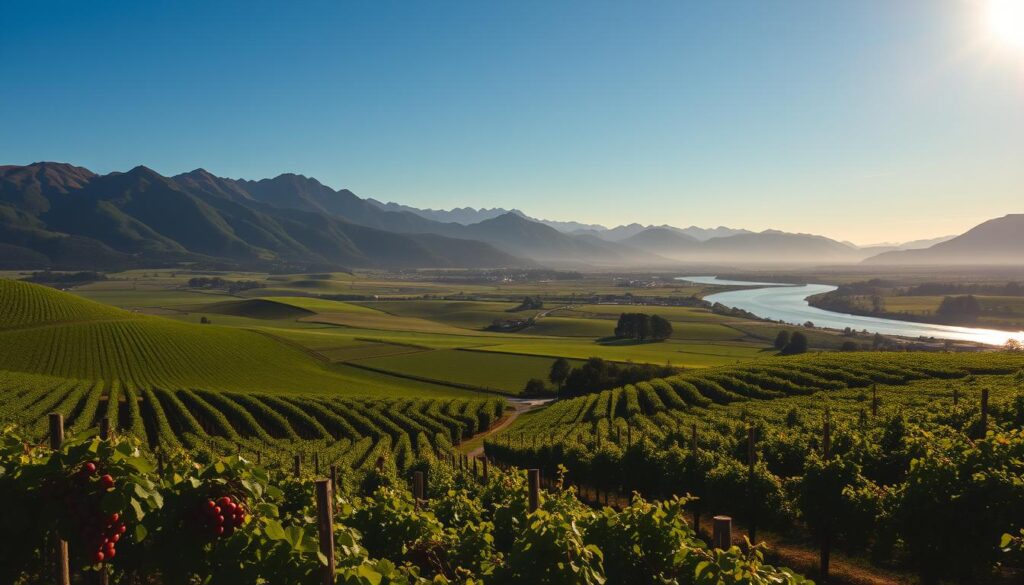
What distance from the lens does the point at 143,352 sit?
63.1 meters

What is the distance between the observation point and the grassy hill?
55.8 metres

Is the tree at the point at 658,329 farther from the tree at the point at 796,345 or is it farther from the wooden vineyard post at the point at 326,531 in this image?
the wooden vineyard post at the point at 326,531

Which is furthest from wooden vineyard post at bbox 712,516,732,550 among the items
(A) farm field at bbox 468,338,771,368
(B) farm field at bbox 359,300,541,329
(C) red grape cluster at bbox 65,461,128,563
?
(B) farm field at bbox 359,300,541,329

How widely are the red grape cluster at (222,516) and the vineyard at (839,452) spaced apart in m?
10.1

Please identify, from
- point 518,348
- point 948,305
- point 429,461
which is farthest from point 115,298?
point 948,305

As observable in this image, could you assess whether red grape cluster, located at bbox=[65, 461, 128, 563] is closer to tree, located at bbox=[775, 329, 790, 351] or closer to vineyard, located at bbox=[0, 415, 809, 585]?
vineyard, located at bbox=[0, 415, 809, 585]

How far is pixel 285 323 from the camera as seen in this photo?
395 ft

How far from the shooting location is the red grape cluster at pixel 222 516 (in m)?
4.62

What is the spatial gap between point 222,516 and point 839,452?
17.5m

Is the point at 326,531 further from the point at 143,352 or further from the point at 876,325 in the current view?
the point at 876,325

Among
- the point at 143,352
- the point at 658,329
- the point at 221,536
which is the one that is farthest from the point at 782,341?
the point at 221,536

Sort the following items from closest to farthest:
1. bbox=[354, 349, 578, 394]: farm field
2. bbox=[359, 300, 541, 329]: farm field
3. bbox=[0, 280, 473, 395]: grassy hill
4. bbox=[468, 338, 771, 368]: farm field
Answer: bbox=[0, 280, 473, 395]: grassy hill → bbox=[354, 349, 578, 394]: farm field → bbox=[468, 338, 771, 368]: farm field → bbox=[359, 300, 541, 329]: farm field

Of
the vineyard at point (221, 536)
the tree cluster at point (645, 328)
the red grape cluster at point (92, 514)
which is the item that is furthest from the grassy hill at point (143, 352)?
the red grape cluster at point (92, 514)

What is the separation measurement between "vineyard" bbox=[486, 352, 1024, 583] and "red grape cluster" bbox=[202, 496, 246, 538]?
10.1 meters
